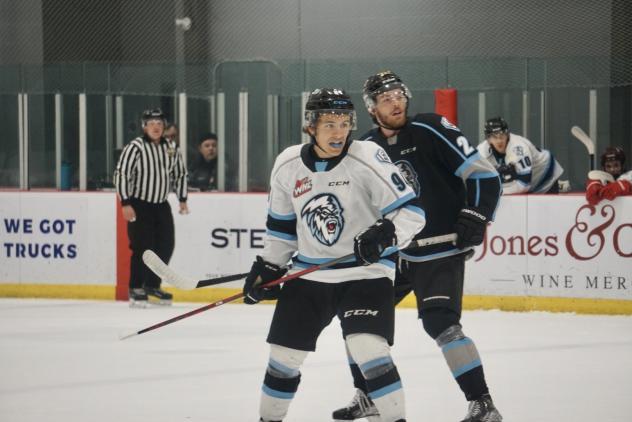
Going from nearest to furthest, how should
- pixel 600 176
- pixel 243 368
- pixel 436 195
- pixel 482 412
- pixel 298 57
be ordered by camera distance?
pixel 482 412, pixel 436 195, pixel 243 368, pixel 600 176, pixel 298 57

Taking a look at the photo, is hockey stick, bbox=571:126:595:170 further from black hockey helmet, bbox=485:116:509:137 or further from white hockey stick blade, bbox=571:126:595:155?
black hockey helmet, bbox=485:116:509:137

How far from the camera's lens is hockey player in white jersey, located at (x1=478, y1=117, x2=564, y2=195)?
762 cm

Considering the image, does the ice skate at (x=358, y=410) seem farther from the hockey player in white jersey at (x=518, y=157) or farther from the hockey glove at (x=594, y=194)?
the hockey player in white jersey at (x=518, y=157)

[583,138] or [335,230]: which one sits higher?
[583,138]

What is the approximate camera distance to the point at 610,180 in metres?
7.40

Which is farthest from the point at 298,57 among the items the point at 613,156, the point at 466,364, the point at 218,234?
the point at 466,364

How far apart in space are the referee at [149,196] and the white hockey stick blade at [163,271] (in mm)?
3893

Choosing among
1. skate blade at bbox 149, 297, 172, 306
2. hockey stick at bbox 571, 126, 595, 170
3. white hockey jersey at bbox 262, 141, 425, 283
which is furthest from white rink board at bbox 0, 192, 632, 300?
white hockey jersey at bbox 262, 141, 425, 283

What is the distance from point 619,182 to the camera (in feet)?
23.5

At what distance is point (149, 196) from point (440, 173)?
4.14 meters

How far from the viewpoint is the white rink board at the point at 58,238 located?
8203 mm

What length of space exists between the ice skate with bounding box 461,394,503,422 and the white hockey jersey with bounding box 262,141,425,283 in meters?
0.56

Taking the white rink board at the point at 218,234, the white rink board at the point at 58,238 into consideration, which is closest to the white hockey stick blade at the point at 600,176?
the white rink board at the point at 218,234

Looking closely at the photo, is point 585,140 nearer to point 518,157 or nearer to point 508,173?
point 518,157
